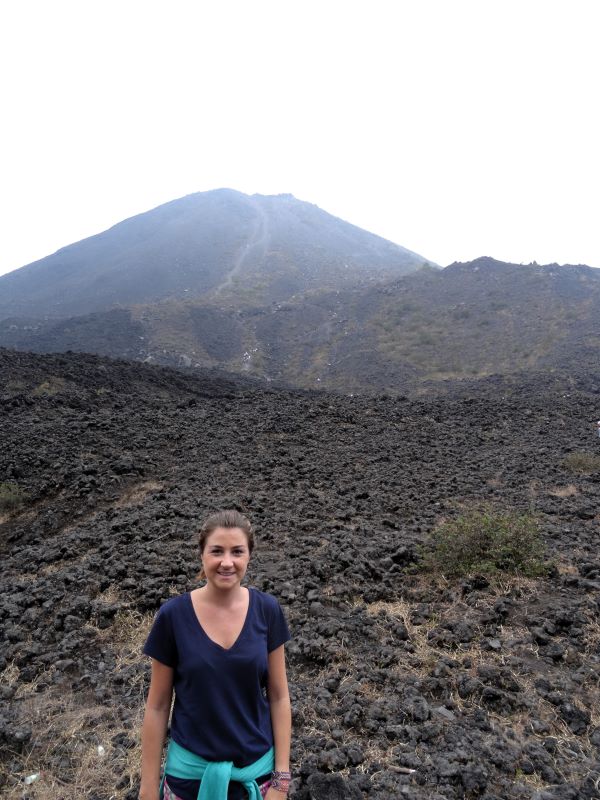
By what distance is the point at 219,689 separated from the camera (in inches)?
64.9

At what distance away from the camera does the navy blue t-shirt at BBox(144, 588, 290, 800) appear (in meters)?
1.63

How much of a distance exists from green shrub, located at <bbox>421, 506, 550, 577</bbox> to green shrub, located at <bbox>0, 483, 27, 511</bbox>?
19.3 ft

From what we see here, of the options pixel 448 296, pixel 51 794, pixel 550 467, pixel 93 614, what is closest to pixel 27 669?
pixel 93 614

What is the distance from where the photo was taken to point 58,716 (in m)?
3.13

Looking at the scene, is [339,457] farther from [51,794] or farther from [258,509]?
[51,794]

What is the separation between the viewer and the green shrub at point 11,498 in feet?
23.6

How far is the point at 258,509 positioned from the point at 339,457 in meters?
2.67

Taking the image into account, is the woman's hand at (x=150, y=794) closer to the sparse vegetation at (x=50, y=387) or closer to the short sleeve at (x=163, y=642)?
the short sleeve at (x=163, y=642)

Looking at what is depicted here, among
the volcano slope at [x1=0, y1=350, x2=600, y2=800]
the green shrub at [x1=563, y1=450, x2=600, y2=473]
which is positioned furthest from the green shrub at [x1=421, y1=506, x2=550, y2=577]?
the green shrub at [x1=563, y1=450, x2=600, y2=473]

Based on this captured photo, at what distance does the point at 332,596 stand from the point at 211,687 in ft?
9.65

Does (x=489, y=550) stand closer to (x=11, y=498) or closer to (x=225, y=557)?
(x=225, y=557)

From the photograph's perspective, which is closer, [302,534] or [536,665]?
[536,665]

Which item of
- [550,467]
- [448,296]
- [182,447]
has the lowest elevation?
[550,467]

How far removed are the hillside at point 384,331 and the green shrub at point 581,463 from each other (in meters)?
12.4
